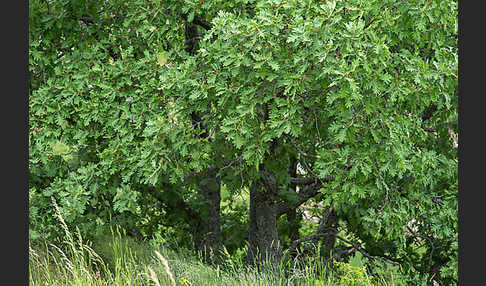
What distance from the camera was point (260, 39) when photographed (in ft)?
15.1

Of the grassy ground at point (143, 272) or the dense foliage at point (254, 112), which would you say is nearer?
the dense foliage at point (254, 112)

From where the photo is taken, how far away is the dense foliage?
460 centimetres

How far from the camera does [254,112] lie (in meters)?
4.82

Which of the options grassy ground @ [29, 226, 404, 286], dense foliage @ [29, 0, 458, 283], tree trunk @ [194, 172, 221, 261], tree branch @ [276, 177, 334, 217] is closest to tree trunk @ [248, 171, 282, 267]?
dense foliage @ [29, 0, 458, 283]

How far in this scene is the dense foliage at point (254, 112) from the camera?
15.1 ft

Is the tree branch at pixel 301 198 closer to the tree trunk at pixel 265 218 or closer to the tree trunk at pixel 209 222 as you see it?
the tree trunk at pixel 265 218

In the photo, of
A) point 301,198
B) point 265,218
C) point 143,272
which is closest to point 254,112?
point 143,272

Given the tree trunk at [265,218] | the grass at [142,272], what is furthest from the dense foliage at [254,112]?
the grass at [142,272]

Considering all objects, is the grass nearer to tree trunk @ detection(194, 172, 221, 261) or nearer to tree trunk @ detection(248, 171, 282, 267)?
tree trunk @ detection(248, 171, 282, 267)

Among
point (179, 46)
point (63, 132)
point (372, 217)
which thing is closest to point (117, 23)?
point (179, 46)

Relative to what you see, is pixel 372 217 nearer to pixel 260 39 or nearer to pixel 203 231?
pixel 260 39

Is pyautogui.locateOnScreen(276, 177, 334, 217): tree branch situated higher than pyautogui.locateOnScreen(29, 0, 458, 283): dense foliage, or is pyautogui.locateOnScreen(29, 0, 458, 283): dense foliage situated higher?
pyautogui.locateOnScreen(29, 0, 458, 283): dense foliage

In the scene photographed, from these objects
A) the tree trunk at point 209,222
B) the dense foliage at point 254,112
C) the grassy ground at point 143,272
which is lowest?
the grassy ground at point 143,272

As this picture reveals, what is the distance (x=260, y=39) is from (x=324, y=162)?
109cm
